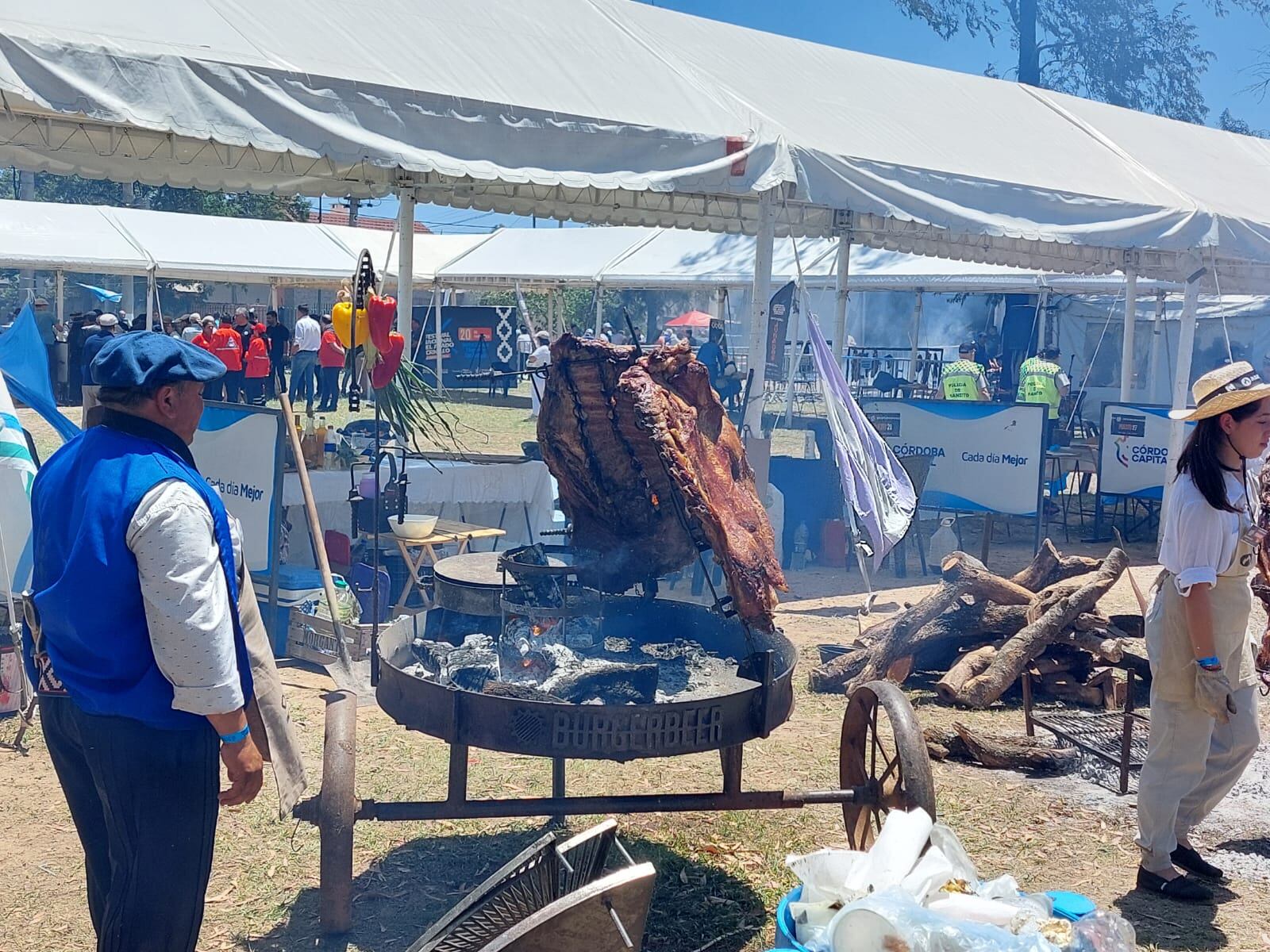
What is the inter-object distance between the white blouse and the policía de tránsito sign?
Answer: 6.45 meters

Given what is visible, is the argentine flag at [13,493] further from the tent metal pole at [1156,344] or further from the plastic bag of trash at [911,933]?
the tent metal pole at [1156,344]

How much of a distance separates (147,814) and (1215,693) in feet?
11.5

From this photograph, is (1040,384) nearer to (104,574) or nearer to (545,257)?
(545,257)

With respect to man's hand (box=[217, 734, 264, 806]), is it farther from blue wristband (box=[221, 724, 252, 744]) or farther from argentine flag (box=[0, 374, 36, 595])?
argentine flag (box=[0, 374, 36, 595])

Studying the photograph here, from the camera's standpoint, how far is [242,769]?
111 inches

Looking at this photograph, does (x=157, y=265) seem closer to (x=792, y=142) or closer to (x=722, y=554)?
(x=792, y=142)

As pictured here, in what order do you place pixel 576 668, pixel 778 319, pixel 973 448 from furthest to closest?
pixel 973 448 < pixel 778 319 < pixel 576 668

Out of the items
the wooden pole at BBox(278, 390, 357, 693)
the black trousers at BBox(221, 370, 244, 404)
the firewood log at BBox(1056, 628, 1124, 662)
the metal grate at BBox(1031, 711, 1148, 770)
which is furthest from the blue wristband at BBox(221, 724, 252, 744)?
the black trousers at BBox(221, 370, 244, 404)

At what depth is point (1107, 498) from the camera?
12984mm

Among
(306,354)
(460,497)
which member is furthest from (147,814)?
(306,354)

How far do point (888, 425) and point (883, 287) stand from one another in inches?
325

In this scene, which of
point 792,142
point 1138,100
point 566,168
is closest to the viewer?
point 566,168

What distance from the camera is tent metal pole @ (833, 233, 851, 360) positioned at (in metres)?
10.9

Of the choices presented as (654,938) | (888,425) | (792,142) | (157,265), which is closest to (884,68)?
(888,425)
